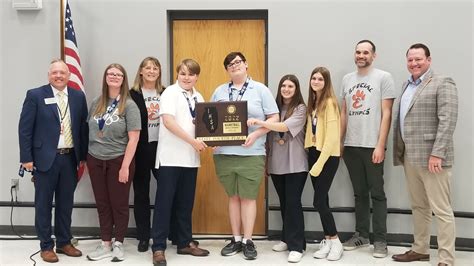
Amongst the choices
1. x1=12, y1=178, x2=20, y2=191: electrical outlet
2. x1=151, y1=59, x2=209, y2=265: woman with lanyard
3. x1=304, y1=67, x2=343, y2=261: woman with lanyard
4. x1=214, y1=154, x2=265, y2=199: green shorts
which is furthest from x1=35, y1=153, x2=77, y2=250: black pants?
x1=304, y1=67, x2=343, y2=261: woman with lanyard

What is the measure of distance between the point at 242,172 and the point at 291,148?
0.42 m

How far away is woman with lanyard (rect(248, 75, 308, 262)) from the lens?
10.5ft

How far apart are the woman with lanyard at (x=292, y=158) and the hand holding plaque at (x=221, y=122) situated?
27 cm

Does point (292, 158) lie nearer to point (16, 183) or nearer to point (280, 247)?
point (280, 247)

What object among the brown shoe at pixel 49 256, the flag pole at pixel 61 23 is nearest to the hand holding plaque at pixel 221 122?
the brown shoe at pixel 49 256

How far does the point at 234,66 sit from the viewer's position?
3.20 metres

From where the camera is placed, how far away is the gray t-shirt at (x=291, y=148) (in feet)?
10.5

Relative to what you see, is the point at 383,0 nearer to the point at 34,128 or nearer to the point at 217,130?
the point at 217,130

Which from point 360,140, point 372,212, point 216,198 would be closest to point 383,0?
point 360,140

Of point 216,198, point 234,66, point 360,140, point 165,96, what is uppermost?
point 234,66

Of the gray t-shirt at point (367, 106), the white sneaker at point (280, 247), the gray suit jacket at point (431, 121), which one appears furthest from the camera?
the white sneaker at point (280, 247)

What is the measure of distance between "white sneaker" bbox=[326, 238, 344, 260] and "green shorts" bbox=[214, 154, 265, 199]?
2.37ft

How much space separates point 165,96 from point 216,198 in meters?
1.30

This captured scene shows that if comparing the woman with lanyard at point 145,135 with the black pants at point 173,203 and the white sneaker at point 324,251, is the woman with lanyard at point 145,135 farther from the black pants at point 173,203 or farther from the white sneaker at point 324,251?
the white sneaker at point 324,251
